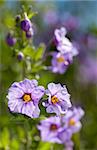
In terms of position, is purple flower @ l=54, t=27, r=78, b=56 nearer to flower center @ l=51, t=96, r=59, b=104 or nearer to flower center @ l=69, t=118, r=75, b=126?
flower center @ l=69, t=118, r=75, b=126

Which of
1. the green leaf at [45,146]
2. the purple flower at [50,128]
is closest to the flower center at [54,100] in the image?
the purple flower at [50,128]

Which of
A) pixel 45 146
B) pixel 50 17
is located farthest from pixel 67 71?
pixel 45 146

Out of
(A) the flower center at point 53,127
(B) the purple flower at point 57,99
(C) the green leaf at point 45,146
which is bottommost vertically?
(B) the purple flower at point 57,99

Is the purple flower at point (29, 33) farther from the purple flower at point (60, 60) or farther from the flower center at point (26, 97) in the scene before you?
the flower center at point (26, 97)

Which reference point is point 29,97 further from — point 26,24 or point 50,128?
point 50,128

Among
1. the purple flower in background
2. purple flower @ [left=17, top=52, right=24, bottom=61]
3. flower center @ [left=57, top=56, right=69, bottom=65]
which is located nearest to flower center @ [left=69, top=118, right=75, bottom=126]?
flower center @ [left=57, top=56, right=69, bottom=65]

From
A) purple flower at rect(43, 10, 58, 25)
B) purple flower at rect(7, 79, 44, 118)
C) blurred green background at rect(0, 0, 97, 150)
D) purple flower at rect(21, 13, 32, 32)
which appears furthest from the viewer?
purple flower at rect(43, 10, 58, 25)
